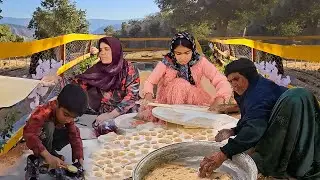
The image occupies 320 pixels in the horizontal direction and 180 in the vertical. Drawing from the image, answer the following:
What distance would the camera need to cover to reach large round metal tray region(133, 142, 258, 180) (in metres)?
2.29

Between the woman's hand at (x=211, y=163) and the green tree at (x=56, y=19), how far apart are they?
86.3 feet

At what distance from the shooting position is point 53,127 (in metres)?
2.73

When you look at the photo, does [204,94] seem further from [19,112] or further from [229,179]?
[229,179]

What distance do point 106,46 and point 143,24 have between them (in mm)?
→ 26041

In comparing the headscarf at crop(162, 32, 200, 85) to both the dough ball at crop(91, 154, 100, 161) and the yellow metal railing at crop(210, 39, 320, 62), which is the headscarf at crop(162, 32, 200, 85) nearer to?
the yellow metal railing at crop(210, 39, 320, 62)

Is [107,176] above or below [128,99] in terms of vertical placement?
below

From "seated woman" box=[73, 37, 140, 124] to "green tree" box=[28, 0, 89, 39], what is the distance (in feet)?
78.7

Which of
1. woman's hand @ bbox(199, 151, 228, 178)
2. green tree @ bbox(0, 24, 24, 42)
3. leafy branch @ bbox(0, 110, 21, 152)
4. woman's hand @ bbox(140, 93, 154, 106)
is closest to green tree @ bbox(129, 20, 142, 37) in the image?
green tree @ bbox(0, 24, 24, 42)

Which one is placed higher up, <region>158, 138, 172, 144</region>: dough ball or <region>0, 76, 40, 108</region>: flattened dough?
<region>0, 76, 40, 108</region>: flattened dough

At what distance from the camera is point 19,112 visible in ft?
12.5

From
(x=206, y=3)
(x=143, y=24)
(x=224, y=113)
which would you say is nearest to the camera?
(x=224, y=113)

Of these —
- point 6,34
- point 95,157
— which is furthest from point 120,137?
point 6,34

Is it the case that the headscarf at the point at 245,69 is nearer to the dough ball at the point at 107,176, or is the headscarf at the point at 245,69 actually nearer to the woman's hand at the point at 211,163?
the woman's hand at the point at 211,163

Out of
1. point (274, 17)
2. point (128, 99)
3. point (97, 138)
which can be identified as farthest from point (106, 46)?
point (274, 17)
